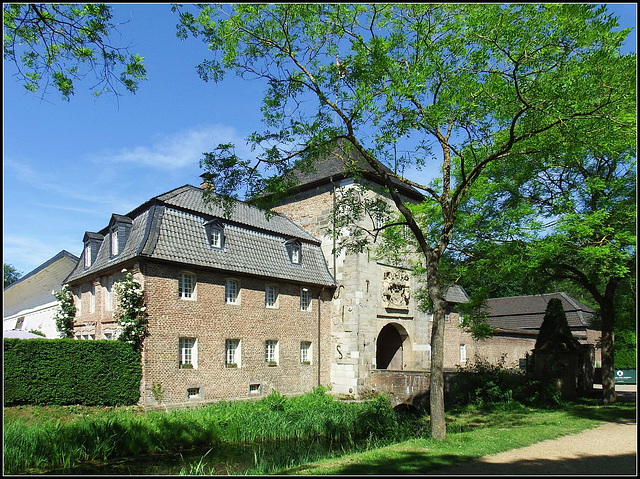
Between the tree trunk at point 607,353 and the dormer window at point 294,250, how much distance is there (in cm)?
1179

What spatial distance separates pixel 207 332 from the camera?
17.9m

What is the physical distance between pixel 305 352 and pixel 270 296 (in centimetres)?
315

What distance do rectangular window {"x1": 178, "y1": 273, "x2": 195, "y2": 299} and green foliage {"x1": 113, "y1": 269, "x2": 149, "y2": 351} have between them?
59.0 inches

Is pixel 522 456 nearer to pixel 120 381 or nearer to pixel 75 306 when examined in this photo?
pixel 120 381

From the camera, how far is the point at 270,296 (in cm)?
2058

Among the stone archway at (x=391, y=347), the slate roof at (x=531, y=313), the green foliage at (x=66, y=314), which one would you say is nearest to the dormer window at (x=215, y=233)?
the green foliage at (x=66, y=314)

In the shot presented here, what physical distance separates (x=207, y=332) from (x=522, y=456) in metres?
12.3

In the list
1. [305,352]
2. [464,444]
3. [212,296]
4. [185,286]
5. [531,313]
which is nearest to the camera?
[464,444]

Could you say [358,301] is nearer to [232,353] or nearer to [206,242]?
[232,353]

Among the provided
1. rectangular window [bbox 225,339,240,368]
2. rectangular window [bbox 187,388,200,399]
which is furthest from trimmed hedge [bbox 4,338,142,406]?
rectangular window [bbox 225,339,240,368]

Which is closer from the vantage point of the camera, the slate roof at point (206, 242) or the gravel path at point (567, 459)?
the gravel path at point (567, 459)

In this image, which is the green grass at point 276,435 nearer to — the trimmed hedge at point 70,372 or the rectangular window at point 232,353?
the trimmed hedge at point 70,372

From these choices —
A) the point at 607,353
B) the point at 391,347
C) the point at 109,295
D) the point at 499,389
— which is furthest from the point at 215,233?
the point at 607,353

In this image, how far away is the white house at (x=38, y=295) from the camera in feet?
96.1
